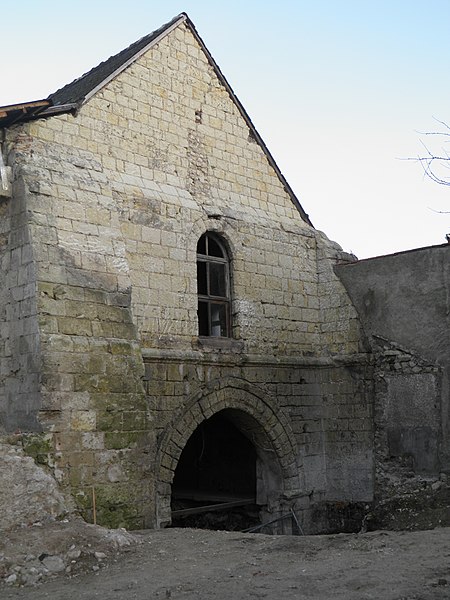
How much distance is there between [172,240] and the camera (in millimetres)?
10352

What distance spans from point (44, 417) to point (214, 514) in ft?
18.1

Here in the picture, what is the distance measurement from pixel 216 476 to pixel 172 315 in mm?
4536

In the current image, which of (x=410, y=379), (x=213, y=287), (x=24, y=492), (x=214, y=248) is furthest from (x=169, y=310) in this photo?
(x=410, y=379)

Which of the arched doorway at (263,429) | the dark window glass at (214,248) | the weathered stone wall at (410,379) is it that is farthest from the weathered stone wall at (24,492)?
the weathered stone wall at (410,379)

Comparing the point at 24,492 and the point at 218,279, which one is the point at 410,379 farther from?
the point at 24,492

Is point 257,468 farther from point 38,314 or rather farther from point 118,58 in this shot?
point 118,58

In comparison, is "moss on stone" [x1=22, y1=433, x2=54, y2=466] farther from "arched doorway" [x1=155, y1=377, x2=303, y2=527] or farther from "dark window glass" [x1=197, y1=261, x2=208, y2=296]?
"dark window glass" [x1=197, y1=261, x2=208, y2=296]

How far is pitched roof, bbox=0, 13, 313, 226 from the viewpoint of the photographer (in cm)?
909

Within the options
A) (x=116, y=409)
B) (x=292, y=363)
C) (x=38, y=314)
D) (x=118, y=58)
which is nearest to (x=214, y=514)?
(x=292, y=363)

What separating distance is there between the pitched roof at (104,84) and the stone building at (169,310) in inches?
1.5

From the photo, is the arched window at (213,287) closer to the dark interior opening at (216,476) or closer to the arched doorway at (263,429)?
the arched doorway at (263,429)

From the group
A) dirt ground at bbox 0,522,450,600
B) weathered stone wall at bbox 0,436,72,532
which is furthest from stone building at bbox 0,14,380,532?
dirt ground at bbox 0,522,450,600

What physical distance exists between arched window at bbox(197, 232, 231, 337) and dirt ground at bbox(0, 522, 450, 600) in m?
3.85

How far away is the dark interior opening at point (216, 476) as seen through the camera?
12.5 meters
